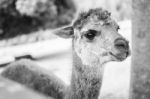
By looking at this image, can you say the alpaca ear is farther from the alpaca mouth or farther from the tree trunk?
the tree trunk

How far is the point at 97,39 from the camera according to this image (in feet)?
8.04

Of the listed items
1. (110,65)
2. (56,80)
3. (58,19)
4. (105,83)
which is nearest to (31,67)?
(56,80)

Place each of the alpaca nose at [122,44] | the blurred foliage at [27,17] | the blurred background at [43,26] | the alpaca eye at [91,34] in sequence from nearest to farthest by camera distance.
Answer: the alpaca nose at [122,44]
the alpaca eye at [91,34]
the blurred background at [43,26]
the blurred foliage at [27,17]

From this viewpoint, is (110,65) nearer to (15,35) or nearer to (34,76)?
(34,76)

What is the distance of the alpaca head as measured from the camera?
91.6 inches

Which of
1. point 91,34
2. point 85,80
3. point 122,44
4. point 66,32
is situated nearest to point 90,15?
point 91,34

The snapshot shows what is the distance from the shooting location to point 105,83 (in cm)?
428

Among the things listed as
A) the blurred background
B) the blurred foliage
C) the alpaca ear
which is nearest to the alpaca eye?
the alpaca ear

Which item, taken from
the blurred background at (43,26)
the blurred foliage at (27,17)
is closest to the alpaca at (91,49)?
the blurred background at (43,26)

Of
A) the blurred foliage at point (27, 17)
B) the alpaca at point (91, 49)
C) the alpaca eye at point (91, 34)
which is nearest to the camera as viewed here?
the alpaca at point (91, 49)

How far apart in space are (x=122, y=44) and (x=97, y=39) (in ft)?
0.85

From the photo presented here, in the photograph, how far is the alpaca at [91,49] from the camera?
2.36 meters

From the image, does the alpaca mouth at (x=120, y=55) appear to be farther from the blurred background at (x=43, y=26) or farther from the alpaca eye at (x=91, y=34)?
the blurred background at (x=43, y=26)

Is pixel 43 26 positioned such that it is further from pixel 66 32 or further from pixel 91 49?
pixel 91 49
